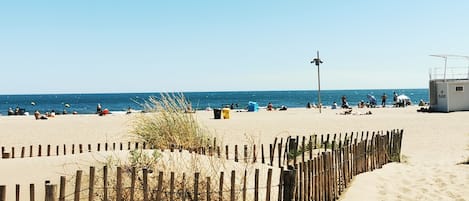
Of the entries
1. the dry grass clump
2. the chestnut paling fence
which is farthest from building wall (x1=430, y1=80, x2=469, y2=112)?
the dry grass clump

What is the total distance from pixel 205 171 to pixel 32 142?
1322 cm

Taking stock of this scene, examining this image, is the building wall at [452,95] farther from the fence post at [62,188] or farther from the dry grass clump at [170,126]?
the fence post at [62,188]

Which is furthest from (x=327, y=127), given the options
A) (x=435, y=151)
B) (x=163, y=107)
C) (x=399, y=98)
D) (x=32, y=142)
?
(x=399, y=98)

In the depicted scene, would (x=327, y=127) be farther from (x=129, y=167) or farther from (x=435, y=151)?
(x=129, y=167)

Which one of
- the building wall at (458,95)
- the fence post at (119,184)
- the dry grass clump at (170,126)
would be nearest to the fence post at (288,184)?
the fence post at (119,184)

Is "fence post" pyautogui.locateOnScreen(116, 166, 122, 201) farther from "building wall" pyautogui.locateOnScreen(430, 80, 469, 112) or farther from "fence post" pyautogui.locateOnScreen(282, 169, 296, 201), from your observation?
"building wall" pyautogui.locateOnScreen(430, 80, 469, 112)

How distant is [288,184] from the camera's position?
6137mm

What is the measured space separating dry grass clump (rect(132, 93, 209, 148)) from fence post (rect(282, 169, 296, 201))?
3418mm

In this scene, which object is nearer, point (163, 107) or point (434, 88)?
point (163, 107)

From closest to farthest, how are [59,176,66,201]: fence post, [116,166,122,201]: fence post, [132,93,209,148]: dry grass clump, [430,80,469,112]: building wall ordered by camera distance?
1. [59,176,66,201]: fence post
2. [116,166,122,201]: fence post
3. [132,93,209,148]: dry grass clump
4. [430,80,469,112]: building wall

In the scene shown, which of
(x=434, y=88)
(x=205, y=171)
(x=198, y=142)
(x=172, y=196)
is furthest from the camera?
(x=434, y=88)

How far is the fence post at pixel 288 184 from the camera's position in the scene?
613 centimetres

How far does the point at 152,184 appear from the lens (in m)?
6.66

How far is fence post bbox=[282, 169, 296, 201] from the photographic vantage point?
6133 mm
